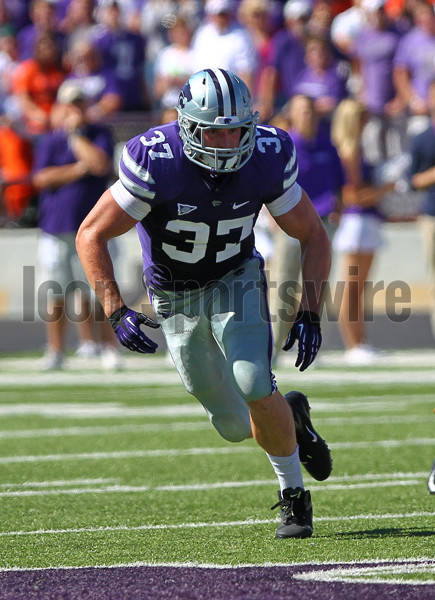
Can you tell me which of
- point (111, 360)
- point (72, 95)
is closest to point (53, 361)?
point (111, 360)

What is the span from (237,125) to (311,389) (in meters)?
4.51

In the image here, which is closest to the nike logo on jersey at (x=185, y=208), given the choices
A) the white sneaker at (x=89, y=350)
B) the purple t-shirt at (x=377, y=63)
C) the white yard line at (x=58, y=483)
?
the white yard line at (x=58, y=483)

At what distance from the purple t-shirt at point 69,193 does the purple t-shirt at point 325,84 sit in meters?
2.88

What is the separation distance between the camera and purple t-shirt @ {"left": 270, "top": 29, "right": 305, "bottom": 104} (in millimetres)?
12391

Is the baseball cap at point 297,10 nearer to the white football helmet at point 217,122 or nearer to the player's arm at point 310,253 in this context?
the player's arm at point 310,253

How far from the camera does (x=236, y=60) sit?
1227 cm

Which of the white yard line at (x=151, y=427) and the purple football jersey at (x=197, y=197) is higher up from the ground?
the purple football jersey at (x=197, y=197)

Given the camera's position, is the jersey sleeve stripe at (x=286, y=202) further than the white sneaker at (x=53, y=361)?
No

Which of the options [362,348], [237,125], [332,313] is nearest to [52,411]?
[362,348]

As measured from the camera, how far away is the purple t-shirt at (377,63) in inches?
492

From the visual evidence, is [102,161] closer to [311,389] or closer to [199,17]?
[311,389]

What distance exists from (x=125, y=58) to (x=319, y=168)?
5.09 meters

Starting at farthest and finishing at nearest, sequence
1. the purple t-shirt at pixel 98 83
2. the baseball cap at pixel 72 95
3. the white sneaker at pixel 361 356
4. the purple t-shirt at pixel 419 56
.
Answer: the purple t-shirt at pixel 98 83, the purple t-shirt at pixel 419 56, the white sneaker at pixel 361 356, the baseball cap at pixel 72 95

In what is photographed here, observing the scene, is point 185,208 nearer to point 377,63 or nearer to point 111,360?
point 111,360
